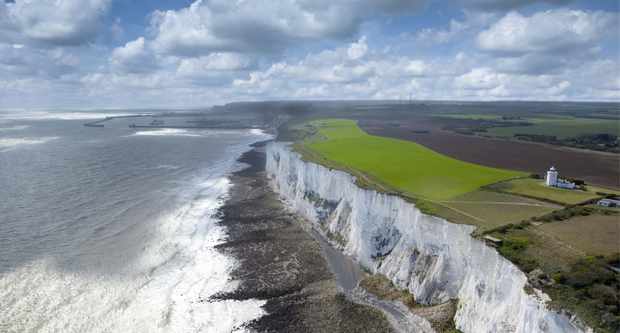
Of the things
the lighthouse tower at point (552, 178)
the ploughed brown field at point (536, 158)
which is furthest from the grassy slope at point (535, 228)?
the ploughed brown field at point (536, 158)

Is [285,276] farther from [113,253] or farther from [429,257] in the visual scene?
[113,253]

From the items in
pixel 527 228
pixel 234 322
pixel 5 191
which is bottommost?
pixel 234 322

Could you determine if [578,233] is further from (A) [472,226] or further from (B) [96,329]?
(B) [96,329]

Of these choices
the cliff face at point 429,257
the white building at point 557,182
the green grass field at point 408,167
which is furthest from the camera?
the green grass field at point 408,167

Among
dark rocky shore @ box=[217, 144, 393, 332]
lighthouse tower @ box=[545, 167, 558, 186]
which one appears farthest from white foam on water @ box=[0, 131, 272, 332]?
lighthouse tower @ box=[545, 167, 558, 186]

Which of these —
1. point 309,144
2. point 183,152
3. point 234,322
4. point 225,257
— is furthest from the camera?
point 183,152

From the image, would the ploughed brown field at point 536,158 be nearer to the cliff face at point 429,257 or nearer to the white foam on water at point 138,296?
the cliff face at point 429,257

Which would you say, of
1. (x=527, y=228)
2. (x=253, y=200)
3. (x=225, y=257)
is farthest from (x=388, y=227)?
(x=253, y=200)
